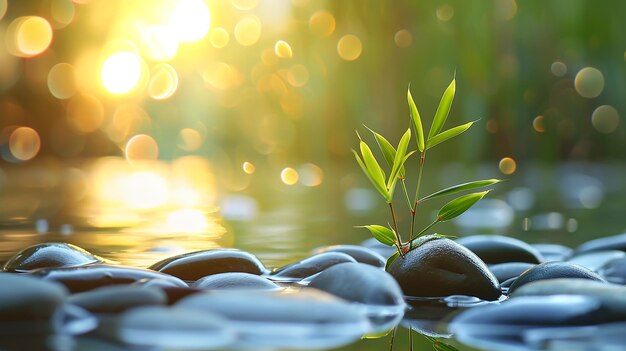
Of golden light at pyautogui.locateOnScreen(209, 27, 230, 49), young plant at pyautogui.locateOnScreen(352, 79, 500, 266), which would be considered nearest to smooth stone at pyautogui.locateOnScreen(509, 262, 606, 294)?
young plant at pyautogui.locateOnScreen(352, 79, 500, 266)

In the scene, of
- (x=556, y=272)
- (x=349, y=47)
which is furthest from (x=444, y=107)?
(x=349, y=47)

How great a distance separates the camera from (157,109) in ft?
43.6

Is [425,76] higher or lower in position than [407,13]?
lower

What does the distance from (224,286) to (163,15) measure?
10.1m

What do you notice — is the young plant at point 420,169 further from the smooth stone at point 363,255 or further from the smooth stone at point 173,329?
the smooth stone at point 173,329

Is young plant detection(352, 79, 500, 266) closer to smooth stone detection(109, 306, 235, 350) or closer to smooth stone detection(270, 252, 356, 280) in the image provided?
smooth stone detection(270, 252, 356, 280)

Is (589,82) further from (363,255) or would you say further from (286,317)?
(286,317)

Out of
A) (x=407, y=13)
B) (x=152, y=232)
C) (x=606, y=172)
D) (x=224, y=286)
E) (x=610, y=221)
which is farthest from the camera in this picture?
(x=606, y=172)

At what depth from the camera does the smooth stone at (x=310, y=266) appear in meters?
2.25

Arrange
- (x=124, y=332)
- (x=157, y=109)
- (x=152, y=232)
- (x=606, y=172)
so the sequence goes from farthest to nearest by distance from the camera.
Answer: (x=157, y=109) < (x=606, y=172) < (x=152, y=232) < (x=124, y=332)

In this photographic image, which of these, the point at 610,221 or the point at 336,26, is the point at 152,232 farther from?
the point at 336,26

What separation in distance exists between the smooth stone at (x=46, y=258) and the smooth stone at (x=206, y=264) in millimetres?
219

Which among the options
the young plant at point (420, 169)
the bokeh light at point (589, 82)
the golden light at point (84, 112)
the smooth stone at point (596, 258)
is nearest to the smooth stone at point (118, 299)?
the young plant at point (420, 169)

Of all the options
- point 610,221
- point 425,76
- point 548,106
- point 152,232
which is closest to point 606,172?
point 548,106
